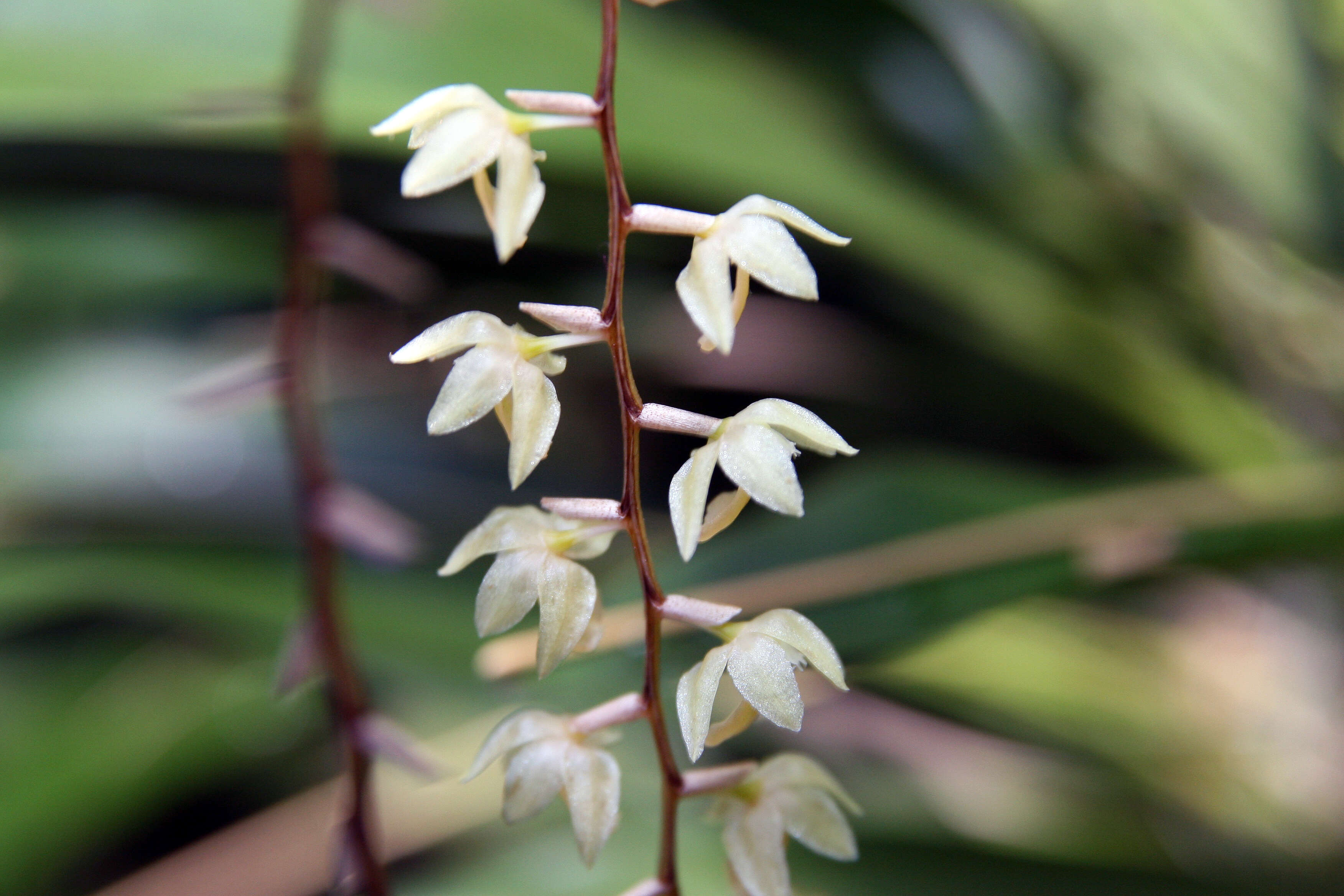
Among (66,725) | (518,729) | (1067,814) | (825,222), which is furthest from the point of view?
(825,222)

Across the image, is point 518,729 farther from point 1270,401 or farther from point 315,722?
point 1270,401

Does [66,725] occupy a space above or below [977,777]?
above

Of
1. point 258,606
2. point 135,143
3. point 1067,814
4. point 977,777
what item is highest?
point 135,143

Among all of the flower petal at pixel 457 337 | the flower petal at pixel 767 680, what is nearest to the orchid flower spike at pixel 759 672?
the flower petal at pixel 767 680

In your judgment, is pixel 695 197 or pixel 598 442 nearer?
pixel 695 197

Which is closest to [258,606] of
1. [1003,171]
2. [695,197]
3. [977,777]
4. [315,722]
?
[315,722]

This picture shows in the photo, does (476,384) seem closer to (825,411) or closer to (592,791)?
(592,791)

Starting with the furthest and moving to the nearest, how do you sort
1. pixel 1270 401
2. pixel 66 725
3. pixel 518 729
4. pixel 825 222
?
1. pixel 1270 401
2. pixel 825 222
3. pixel 66 725
4. pixel 518 729

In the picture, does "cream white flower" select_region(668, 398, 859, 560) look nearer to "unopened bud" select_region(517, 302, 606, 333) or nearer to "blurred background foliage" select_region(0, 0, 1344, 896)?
"unopened bud" select_region(517, 302, 606, 333)
